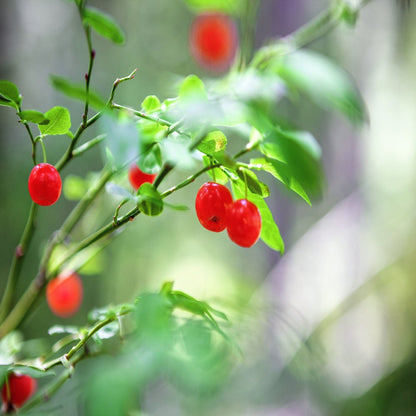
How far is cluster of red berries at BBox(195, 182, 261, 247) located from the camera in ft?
1.35

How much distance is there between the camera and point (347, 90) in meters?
0.24

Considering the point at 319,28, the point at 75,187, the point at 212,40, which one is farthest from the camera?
the point at 212,40

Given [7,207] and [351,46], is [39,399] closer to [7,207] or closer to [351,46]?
[7,207]

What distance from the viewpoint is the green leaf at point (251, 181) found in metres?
0.40

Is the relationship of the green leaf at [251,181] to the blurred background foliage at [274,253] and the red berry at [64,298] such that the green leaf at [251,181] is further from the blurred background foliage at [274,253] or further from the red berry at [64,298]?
the red berry at [64,298]

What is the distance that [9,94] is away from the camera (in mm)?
385

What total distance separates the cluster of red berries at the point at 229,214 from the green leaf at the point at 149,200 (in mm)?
51

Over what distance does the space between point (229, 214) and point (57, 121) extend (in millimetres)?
175

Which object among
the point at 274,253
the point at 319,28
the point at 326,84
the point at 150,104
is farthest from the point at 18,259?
the point at 274,253

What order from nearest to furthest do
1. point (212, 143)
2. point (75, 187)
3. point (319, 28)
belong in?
point (212, 143) → point (75, 187) → point (319, 28)

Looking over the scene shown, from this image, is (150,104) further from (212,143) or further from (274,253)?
(274,253)

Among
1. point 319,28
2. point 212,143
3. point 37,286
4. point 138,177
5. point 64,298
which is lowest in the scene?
point 64,298

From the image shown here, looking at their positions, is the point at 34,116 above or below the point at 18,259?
above

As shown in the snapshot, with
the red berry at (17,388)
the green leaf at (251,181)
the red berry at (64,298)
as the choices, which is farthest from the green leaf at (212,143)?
the red berry at (64,298)
